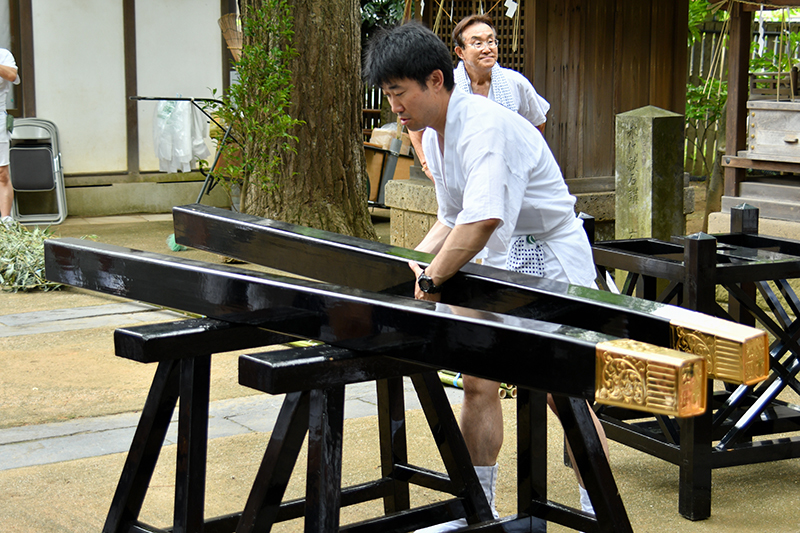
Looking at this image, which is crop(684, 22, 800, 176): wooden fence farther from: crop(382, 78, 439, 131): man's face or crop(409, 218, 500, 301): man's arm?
crop(409, 218, 500, 301): man's arm

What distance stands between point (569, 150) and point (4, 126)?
18.7 ft

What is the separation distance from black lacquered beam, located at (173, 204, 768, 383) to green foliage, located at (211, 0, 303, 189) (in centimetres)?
512

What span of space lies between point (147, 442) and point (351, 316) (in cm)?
77

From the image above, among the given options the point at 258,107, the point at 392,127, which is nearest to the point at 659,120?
the point at 258,107

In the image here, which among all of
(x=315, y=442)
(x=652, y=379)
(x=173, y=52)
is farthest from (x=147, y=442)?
(x=173, y=52)

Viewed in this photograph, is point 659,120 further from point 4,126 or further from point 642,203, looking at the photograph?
point 4,126

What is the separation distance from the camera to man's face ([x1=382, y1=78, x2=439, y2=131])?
2.66 meters

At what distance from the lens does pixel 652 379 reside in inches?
64.9

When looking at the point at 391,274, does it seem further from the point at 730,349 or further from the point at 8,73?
the point at 8,73

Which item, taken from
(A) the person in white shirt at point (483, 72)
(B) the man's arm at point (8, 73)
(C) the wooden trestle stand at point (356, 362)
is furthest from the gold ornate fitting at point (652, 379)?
(B) the man's arm at point (8, 73)

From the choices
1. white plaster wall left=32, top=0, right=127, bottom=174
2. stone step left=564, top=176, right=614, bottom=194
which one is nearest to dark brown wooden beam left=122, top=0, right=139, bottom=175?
white plaster wall left=32, top=0, right=127, bottom=174

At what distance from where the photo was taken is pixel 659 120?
508cm

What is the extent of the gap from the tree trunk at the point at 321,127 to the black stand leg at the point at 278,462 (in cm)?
635

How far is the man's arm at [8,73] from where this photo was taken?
9109 millimetres
